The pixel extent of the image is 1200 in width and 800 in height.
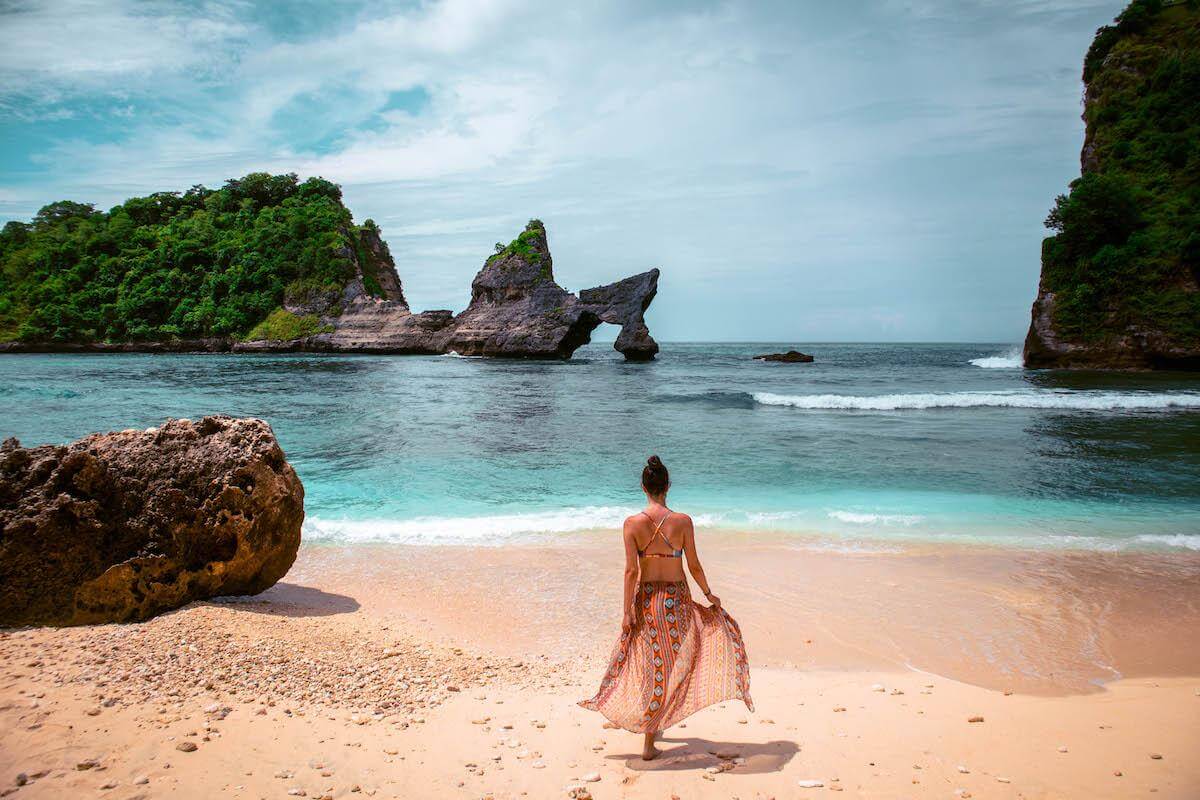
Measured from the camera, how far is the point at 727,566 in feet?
25.2

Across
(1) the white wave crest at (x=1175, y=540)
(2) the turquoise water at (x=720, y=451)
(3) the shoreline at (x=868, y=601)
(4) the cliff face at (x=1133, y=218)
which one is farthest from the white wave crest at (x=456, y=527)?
(4) the cliff face at (x=1133, y=218)

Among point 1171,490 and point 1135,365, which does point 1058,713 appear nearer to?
point 1171,490

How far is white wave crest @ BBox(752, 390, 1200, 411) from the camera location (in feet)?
77.1

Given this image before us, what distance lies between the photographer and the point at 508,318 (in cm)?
5781

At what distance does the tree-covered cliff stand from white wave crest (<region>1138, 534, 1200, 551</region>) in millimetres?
64112

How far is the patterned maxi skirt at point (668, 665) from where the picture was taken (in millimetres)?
→ 3641

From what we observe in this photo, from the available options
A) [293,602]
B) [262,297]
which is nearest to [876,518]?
[293,602]

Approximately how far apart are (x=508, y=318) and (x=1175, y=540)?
172 ft

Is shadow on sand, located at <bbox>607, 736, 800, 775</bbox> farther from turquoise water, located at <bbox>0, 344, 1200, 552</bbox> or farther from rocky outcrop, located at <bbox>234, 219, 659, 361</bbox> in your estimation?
rocky outcrop, located at <bbox>234, 219, 659, 361</bbox>

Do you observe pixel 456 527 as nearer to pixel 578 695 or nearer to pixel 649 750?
pixel 578 695

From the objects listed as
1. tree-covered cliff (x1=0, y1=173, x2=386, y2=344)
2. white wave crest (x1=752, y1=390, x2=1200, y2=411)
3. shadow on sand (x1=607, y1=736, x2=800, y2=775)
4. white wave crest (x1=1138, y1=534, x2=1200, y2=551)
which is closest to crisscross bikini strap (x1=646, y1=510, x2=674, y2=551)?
shadow on sand (x1=607, y1=736, x2=800, y2=775)

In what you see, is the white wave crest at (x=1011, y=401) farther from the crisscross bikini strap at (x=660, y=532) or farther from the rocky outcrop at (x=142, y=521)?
the crisscross bikini strap at (x=660, y=532)

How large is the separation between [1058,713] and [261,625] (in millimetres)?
5937

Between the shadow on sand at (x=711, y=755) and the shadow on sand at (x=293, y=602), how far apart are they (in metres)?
3.56
